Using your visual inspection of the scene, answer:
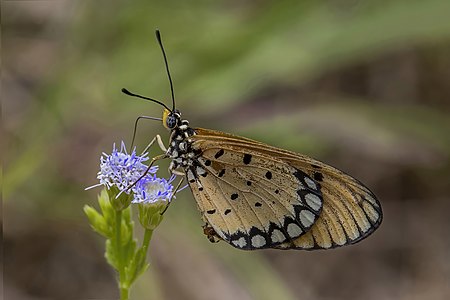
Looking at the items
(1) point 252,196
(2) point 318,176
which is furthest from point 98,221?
(2) point 318,176

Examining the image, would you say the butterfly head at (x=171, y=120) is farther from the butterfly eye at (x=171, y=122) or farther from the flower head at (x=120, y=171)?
the flower head at (x=120, y=171)

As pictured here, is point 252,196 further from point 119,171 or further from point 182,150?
point 119,171

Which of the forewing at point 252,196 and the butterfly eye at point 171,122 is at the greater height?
the butterfly eye at point 171,122

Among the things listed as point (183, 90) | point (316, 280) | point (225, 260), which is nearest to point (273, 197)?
point (225, 260)

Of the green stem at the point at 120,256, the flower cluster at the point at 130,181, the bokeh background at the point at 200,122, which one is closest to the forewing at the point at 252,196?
the flower cluster at the point at 130,181

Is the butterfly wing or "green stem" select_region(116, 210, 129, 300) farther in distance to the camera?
the butterfly wing

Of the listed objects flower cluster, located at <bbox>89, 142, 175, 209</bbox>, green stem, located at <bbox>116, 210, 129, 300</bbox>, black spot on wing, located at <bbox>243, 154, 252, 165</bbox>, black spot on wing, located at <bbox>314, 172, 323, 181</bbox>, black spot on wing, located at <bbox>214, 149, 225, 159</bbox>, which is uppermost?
black spot on wing, located at <bbox>214, 149, 225, 159</bbox>

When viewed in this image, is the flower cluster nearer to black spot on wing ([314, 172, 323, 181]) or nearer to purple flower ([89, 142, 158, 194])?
purple flower ([89, 142, 158, 194])

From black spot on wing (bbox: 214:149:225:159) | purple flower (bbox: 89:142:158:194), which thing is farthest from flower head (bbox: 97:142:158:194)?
black spot on wing (bbox: 214:149:225:159)
